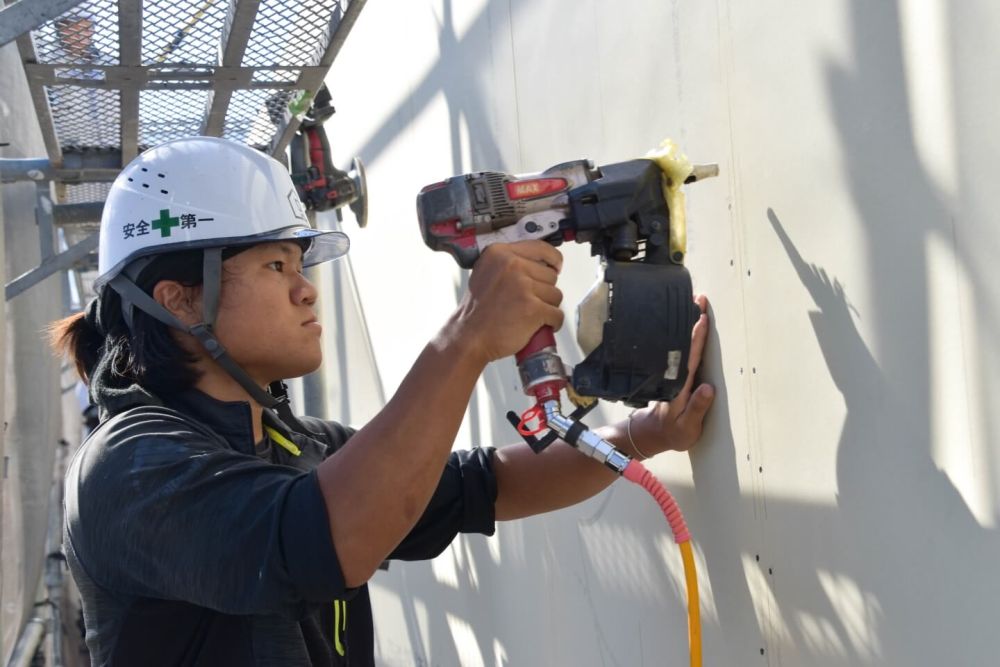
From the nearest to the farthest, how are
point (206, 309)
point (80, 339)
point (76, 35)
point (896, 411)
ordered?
point (896, 411) < point (206, 309) < point (80, 339) < point (76, 35)

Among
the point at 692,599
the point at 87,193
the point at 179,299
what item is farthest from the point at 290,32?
the point at 87,193

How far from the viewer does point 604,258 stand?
155 centimetres

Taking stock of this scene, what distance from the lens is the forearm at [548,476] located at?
6.01ft

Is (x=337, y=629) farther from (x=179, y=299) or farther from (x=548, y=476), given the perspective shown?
(x=179, y=299)

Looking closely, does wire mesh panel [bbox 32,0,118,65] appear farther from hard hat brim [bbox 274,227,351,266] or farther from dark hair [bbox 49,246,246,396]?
dark hair [bbox 49,246,246,396]

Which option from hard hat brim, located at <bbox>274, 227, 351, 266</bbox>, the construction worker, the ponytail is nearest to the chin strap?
the construction worker

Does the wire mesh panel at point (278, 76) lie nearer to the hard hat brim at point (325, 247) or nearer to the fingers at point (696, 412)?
the hard hat brim at point (325, 247)

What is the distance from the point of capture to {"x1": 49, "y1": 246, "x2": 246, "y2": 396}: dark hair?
1.71 metres

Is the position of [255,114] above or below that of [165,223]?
above

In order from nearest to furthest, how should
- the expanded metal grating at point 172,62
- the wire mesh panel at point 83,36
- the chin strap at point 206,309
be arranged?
the chin strap at point 206,309
the wire mesh panel at point 83,36
the expanded metal grating at point 172,62

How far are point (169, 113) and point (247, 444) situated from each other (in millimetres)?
2314

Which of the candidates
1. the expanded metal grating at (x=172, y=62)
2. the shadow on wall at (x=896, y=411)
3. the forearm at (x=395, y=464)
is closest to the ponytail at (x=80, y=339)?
the forearm at (x=395, y=464)

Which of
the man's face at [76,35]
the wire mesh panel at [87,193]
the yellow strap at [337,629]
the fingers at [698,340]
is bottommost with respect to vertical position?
the yellow strap at [337,629]

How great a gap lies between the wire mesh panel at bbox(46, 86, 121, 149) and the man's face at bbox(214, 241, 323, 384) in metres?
1.69
